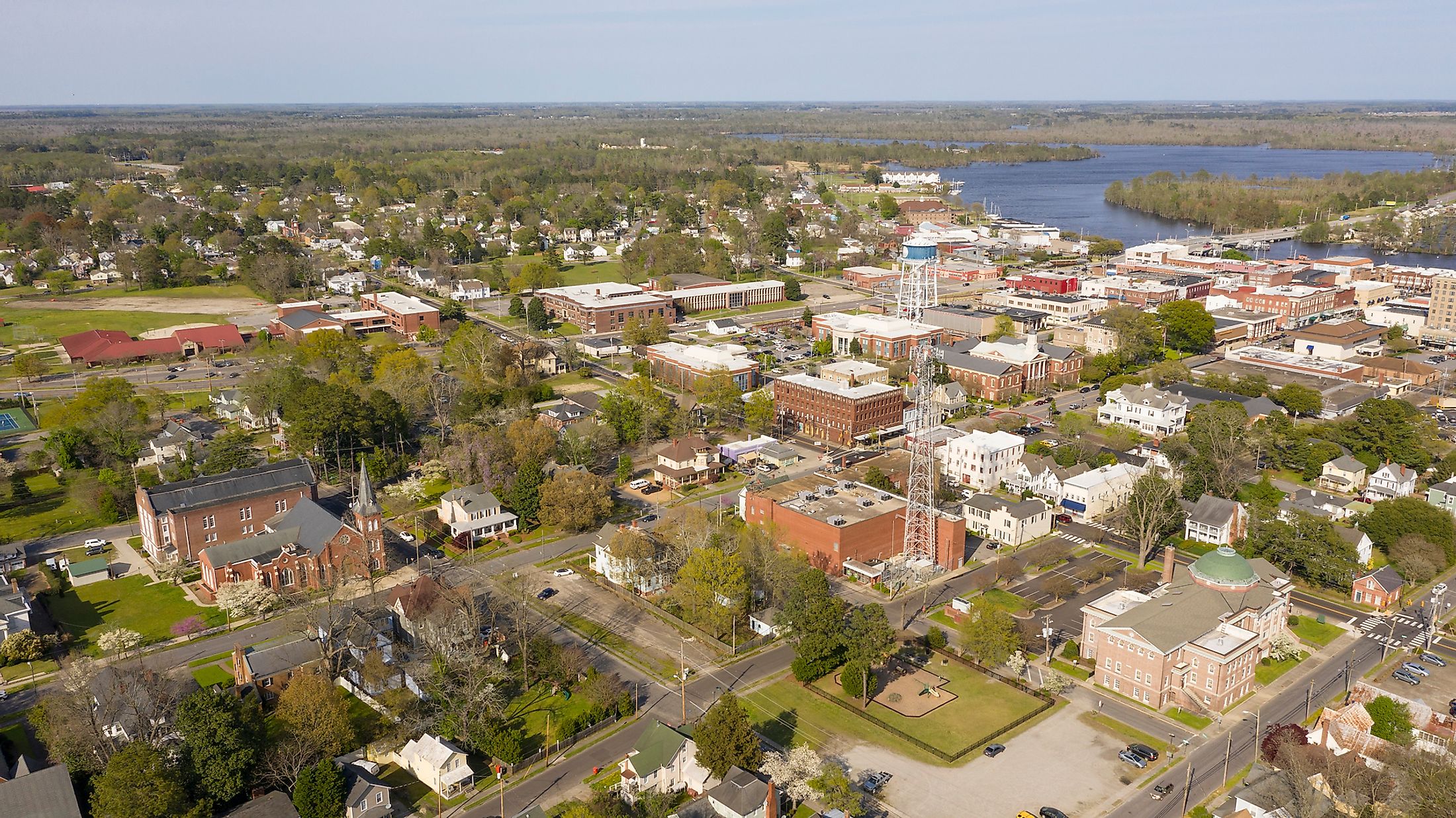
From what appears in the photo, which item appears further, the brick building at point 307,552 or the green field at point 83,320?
the green field at point 83,320

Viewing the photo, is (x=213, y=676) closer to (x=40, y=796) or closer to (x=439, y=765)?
(x=40, y=796)

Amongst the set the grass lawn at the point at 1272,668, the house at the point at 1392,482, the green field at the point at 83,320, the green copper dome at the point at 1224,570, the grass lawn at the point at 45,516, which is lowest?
the grass lawn at the point at 1272,668

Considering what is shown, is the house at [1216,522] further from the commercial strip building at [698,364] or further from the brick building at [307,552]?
the brick building at [307,552]

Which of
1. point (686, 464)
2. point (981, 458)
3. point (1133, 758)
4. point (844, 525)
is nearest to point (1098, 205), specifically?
point (981, 458)

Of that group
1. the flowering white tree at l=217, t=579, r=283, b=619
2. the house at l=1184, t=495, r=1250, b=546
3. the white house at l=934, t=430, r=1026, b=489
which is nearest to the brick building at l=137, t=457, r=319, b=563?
the flowering white tree at l=217, t=579, r=283, b=619

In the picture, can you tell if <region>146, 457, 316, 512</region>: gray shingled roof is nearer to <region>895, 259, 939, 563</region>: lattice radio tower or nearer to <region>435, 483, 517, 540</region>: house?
<region>435, 483, 517, 540</region>: house

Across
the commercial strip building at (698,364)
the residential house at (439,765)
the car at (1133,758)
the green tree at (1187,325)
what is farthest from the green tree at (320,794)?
the green tree at (1187,325)
